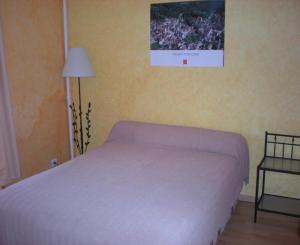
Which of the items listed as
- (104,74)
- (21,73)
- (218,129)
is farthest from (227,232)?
(21,73)

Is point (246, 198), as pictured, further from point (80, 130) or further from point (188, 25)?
point (80, 130)

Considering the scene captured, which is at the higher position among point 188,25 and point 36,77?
point 188,25

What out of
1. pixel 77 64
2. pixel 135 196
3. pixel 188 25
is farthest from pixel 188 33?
pixel 135 196

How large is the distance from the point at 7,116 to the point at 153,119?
4.83ft

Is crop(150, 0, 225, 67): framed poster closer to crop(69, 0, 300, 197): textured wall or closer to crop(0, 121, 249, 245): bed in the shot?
crop(69, 0, 300, 197): textured wall

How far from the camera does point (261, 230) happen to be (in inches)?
110

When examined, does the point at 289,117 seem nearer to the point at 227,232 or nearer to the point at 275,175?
the point at 275,175

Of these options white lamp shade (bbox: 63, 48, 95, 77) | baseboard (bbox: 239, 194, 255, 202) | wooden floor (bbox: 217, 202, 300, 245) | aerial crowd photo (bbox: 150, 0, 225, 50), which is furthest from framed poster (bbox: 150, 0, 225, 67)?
wooden floor (bbox: 217, 202, 300, 245)

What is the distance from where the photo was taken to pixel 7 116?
10.6 feet

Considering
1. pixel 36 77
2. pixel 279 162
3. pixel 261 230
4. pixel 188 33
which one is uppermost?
pixel 188 33

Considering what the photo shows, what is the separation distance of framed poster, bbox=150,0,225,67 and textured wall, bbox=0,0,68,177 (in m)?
1.15

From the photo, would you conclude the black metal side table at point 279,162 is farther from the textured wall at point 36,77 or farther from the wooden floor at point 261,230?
the textured wall at point 36,77

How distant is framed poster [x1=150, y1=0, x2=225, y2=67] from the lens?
3.21 metres

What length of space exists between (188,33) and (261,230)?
1927 mm
